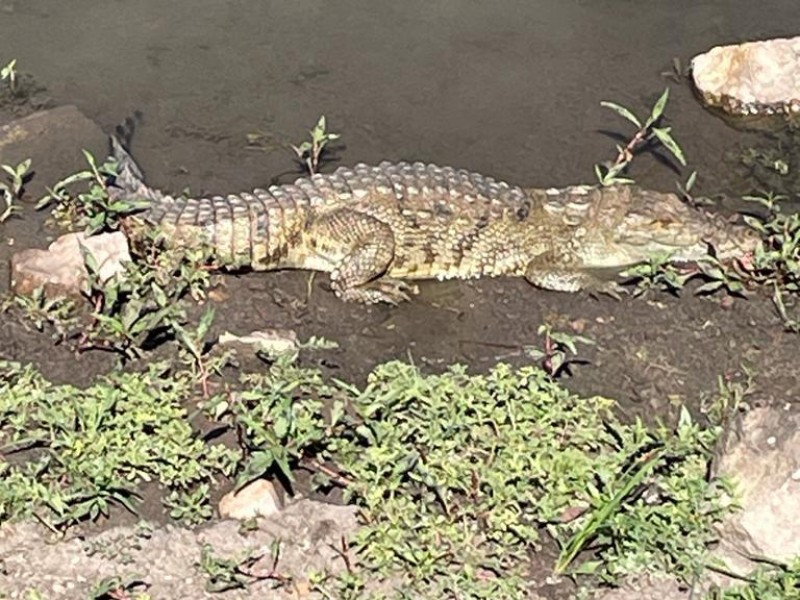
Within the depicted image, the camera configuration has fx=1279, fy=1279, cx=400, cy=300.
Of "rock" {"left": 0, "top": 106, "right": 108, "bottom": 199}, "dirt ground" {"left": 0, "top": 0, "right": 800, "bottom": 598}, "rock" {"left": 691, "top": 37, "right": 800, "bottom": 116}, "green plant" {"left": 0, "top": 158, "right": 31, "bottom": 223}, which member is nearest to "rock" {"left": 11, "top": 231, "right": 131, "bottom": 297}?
"dirt ground" {"left": 0, "top": 0, "right": 800, "bottom": 598}

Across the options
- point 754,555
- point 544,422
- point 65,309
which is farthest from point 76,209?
point 754,555

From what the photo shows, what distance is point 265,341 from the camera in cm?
602

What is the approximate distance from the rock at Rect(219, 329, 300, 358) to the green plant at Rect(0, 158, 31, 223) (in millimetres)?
1623

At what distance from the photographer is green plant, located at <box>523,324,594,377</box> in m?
5.62

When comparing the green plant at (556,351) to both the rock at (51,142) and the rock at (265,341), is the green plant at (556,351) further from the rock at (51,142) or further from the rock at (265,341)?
the rock at (51,142)

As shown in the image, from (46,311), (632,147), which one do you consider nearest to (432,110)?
(632,147)

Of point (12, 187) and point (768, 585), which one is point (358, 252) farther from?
point (768, 585)

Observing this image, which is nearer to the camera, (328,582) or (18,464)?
(328,582)

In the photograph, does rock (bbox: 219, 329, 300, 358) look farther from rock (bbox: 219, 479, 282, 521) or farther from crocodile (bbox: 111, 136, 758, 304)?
rock (bbox: 219, 479, 282, 521)

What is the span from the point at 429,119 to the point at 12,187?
8.92 ft

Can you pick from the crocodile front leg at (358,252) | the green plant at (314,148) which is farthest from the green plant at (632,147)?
the green plant at (314,148)

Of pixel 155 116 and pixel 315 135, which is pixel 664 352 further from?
pixel 155 116

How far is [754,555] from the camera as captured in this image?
4.75 meters

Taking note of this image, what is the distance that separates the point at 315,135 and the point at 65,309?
6.37ft
